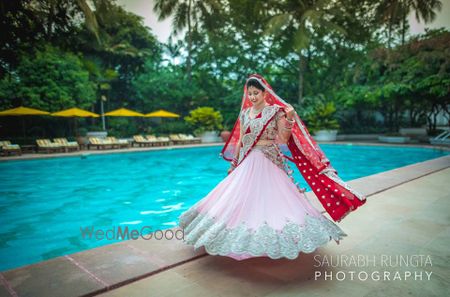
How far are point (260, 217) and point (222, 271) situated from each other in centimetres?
64

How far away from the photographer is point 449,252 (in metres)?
3.13

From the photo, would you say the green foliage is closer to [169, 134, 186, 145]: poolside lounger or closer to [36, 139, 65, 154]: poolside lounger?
[169, 134, 186, 145]: poolside lounger

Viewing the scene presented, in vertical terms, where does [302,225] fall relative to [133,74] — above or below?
below

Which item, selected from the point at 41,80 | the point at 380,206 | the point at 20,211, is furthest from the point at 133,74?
the point at 380,206

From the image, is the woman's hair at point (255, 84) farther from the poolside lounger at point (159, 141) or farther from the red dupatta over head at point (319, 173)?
the poolside lounger at point (159, 141)

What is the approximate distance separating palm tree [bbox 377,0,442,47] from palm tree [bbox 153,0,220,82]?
1298cm

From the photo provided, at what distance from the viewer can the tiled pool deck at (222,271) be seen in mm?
2465

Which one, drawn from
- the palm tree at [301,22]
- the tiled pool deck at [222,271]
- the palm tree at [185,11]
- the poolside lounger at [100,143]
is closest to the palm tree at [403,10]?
the palm tree at [301,22]

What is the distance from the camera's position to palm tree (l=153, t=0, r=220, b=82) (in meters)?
24.9

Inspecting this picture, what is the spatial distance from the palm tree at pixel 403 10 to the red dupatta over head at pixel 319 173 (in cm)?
2260

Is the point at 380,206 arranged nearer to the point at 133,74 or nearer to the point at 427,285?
the point at 427,285

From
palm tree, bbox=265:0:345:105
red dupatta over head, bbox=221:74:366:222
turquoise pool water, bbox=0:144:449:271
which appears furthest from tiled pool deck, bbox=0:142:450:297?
palm tree, bbox=265:0:345:105

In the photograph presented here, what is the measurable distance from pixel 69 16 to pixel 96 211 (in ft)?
62.8

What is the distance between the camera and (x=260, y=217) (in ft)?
9.05
